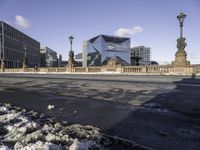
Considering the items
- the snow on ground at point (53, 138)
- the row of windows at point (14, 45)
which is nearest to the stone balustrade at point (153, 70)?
the snow on ground at point (53, 138)

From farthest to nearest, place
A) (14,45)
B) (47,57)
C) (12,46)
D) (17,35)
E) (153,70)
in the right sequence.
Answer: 1. (47,57)
2. (17,35)
3. (14,45)
4. (12,46)
5. (153,70)

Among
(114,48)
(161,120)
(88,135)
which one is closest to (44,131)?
(88,135)

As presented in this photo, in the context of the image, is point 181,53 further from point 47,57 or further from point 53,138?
point 47,57

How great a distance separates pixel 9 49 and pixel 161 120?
372ft

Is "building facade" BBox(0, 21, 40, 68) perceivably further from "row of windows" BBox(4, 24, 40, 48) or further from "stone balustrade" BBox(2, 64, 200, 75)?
"stone balustrade" BBox(2, 64, 200, 75)

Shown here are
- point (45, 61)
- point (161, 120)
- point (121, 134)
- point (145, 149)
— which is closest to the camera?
point (145, 149)

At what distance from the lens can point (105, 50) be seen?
112750 mm

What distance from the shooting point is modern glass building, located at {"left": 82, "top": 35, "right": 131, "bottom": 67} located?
11212 cm

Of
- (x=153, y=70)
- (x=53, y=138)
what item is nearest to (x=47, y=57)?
(x=153, y=70)

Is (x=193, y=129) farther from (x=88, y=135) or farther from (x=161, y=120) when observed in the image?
(x=88, y=135)

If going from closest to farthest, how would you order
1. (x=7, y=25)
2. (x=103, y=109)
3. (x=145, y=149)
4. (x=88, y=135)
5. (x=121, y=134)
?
(x=145, y=149)
(x=88, y=135)
(x=121, y=134)
(x=103, y=109)
(x=7, y=25)

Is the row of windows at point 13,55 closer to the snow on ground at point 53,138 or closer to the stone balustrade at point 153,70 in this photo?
the stone balustrade at point 153,70

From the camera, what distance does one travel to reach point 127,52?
4579 inches

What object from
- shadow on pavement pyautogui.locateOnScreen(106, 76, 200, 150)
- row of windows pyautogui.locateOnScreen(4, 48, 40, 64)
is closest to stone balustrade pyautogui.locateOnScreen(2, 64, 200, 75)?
shadow on pavement pyautogui.locateOnScreen(106, 76, 200, 150)
